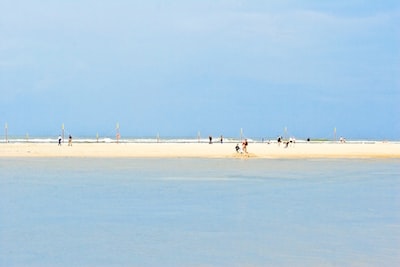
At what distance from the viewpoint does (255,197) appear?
21156 millimetres

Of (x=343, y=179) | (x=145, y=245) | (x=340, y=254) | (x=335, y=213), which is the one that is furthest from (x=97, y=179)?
(x=340, y=254)

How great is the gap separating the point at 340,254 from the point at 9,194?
42.8ft

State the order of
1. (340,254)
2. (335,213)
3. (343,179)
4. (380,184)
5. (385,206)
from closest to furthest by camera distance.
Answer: (340,254) < (335,213) < (385,206) < (380,184) < (343,179)

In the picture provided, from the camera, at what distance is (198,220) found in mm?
16094

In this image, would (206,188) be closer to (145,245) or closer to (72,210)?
(72,210)

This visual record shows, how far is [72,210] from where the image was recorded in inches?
701

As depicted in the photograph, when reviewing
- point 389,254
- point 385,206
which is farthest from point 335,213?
point 389,254

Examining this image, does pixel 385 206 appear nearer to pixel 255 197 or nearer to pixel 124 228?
pixel 255 197

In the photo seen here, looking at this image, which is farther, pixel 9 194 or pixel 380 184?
pixel 380 184

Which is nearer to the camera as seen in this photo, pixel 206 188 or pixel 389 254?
pixel 389 254

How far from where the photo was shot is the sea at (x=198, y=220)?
38.1ft

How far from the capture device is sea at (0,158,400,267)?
11.6 meters

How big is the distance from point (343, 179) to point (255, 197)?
8545mm

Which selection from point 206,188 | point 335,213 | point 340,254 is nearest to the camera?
point 340,254
